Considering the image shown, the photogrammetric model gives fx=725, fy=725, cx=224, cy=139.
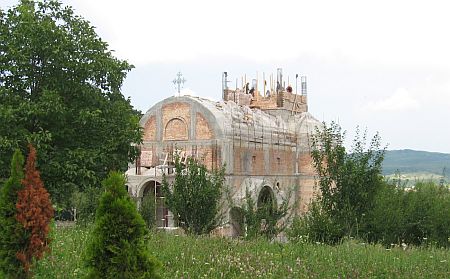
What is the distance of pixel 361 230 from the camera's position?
22797 millimetres

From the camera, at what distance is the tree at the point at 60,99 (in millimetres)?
24922

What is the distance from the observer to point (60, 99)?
25.2m

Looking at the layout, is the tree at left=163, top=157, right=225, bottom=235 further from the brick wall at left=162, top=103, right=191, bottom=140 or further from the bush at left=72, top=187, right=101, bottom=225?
the brick wall at left=162, top=103, right=191, bottom=140

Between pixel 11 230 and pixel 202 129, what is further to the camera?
pixel 202 129

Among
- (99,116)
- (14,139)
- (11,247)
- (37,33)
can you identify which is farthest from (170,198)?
(11,247)

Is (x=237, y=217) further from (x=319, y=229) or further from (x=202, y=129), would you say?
(x=202, y=129)

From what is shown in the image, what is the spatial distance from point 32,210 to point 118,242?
182 cm

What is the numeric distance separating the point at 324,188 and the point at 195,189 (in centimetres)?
517

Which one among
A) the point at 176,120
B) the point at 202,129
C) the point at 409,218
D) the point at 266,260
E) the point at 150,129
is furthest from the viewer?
the point at 150,129

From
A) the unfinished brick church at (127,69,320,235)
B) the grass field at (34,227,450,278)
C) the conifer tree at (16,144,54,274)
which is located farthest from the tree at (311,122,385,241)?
the unfinished brick church at (127,69,320,235)

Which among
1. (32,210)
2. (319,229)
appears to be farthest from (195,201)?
(32,210)

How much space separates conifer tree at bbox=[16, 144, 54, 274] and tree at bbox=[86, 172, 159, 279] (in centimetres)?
142

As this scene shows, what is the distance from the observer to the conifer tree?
11031 millimetres

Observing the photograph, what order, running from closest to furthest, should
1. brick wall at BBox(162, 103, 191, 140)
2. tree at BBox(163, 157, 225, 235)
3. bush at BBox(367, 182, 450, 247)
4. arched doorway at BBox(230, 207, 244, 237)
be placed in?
1. bush at BBox(367, 182, 450, 247)
2. tree at BBox(163, 157, 225, 235)
3. arched doorway at BBox(230, 207, 244, 237)
4. brick wall at BBox(162, 103, 191, 140)
